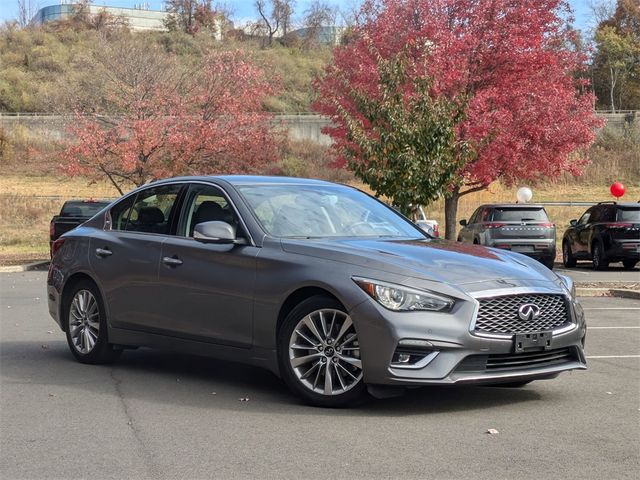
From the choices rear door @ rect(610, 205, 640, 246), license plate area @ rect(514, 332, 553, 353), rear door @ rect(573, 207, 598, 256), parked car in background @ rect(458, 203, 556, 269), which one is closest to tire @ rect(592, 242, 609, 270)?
rear door @ rect(573, 207, 598, 256)

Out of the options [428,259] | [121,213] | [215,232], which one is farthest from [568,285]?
[121,213]

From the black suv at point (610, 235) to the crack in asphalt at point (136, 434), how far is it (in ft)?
59.3

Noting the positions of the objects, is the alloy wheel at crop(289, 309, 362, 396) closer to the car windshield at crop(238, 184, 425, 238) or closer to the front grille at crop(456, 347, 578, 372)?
the front grille at crop(456, 347, 578, 372)

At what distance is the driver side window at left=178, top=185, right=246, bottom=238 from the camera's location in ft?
26.8

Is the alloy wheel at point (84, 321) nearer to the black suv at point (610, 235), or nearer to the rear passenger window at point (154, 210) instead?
the rear passenger window at point (154, 210)

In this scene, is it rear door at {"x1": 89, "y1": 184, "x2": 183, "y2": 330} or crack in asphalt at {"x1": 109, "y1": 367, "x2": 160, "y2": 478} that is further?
rear door at {"x1": 89, "y1": 184, "x2": 183, "y2": 330}

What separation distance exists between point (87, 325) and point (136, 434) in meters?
2.99

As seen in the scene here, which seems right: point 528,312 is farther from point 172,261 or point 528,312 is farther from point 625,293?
point 625,293

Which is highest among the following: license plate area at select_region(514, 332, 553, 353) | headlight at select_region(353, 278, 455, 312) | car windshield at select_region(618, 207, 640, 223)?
headlight at select_region(353, 278, 455, 312)

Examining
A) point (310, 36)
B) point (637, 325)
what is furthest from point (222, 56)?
point (310, 36)

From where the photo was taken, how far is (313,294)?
23.5 feet

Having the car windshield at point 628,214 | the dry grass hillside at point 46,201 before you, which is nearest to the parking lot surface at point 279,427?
the car windshield at point 628,214

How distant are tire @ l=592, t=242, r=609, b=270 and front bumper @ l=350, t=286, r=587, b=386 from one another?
62.1ft

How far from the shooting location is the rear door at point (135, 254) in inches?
332
